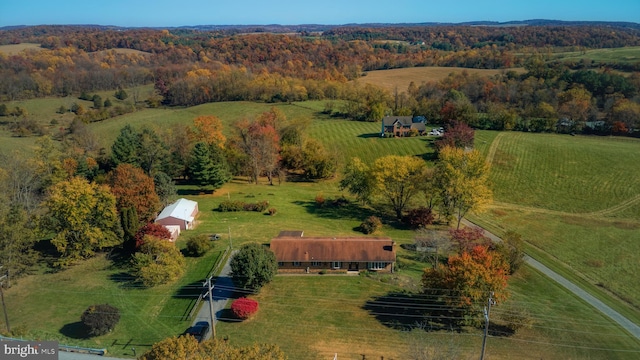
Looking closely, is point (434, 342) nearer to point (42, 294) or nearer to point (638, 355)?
point (638, 355)

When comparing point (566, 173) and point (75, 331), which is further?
point (566, 173)

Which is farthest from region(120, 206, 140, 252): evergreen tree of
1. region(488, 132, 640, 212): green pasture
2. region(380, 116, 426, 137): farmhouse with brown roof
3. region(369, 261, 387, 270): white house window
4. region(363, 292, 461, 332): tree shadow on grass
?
region(380, 116, 426, 137): farmhouse with brown roof

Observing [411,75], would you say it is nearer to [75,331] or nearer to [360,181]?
[360,181]

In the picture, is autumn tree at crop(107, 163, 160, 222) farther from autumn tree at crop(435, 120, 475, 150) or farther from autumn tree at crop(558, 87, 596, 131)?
autumn tree at crop(558, 87, 596, 131)

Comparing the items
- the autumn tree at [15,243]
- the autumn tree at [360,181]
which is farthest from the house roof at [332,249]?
the autumn tree at [15,243]

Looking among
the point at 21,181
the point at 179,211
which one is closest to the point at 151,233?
the point at 179,211

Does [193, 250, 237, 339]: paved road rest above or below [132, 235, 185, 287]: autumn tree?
below

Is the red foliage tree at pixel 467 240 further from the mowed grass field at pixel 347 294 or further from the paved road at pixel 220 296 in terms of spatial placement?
the paved road at pixel 220 296
